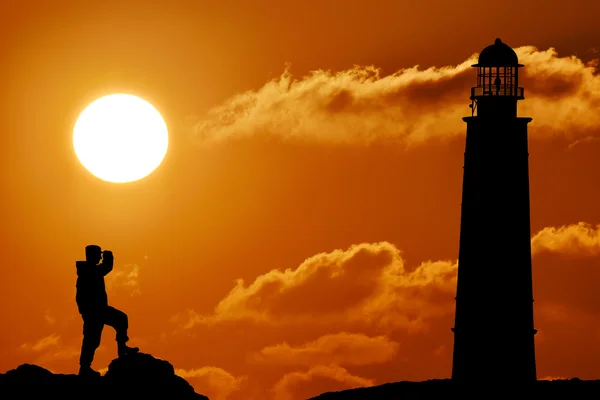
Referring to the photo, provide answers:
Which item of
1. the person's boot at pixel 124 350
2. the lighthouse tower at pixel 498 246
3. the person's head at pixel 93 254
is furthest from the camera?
the lighthouse tower at pixel 498 246

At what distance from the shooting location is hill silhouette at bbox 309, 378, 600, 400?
44500mm

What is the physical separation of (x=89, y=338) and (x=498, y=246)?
1647 centimetres

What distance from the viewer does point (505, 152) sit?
44281mm

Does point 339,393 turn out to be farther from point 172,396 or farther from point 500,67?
point 172,396

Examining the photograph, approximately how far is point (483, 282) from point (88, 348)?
16064 millimetres

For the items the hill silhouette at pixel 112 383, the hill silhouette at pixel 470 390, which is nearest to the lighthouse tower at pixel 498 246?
the hill silhouette at pixel 470 390

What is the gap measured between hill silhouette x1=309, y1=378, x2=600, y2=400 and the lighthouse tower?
319 millimetres

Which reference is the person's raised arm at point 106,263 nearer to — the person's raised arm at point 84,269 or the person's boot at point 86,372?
the person's raised arm at point 84,269

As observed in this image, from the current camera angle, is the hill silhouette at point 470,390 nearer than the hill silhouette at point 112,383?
No

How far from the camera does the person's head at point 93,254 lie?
1240 inches

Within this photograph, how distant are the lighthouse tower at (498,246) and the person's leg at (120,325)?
600 inches

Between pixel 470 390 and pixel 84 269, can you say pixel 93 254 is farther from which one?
pixel 470 390

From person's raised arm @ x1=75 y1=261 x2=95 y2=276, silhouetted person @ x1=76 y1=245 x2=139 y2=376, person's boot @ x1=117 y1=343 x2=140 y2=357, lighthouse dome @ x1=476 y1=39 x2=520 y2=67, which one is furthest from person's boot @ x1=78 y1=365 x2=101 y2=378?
lighthouse dome @ x1=476 y1=39 x2=520 y2=67

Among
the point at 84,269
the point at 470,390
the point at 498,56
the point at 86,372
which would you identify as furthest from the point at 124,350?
the point at 498,56
